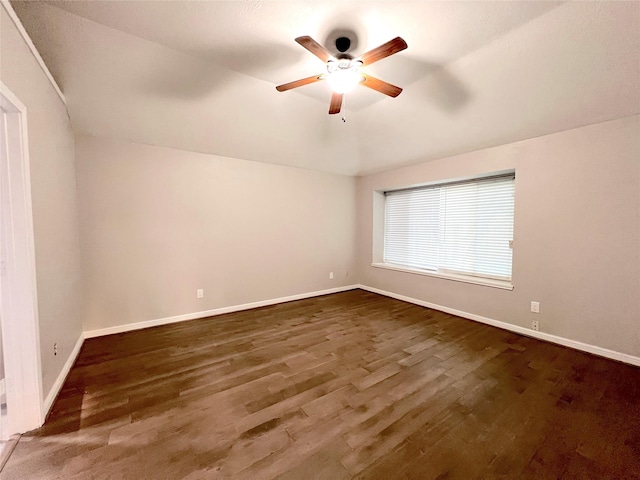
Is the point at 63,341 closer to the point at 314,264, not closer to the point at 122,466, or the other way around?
the point at 122,466

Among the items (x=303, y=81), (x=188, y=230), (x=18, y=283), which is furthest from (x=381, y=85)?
(x=188, y=230)

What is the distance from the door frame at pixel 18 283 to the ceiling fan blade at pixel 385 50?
217 centimetres

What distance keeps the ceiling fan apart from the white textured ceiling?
33 centimetres

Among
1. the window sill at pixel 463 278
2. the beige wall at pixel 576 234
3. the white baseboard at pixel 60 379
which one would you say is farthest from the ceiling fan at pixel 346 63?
the white baseboard at pixel 60 379

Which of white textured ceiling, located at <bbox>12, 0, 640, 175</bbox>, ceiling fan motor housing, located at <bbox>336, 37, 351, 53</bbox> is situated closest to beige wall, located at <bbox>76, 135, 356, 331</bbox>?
white textured ceiling, located at <bbox>12, 0, 640, 175</bbox>

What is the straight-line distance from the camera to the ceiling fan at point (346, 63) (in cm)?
162

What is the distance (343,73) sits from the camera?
1.87 metres

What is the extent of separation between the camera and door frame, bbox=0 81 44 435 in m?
1.50

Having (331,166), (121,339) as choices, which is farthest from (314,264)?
(121,339)

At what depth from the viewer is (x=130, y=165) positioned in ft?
10.2

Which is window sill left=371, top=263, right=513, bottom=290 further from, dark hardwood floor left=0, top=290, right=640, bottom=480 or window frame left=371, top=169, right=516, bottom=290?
dark hardwood floor left=0, top=290, right=640, bottom=480

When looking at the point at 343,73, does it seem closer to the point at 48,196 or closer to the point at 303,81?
the point at 303,81

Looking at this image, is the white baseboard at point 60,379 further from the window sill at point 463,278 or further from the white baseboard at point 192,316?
the window sill at point 463,278

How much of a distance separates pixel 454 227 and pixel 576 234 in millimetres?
1484
